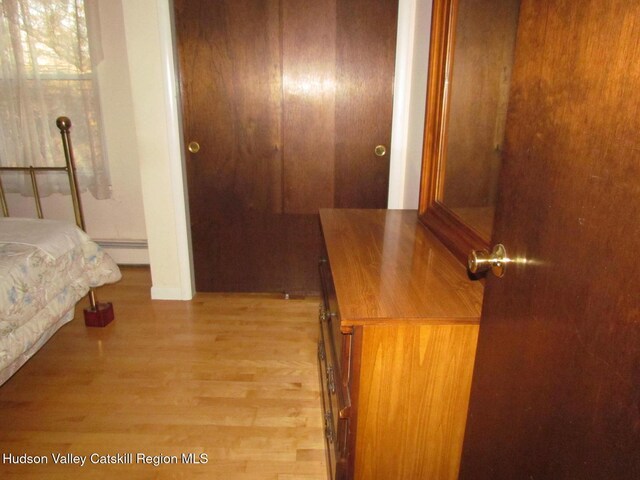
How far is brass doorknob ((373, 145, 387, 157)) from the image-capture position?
2.45 meters

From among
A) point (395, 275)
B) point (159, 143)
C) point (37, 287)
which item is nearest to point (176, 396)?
point (37, 287)

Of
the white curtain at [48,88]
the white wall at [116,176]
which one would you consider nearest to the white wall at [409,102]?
the white wall at [116,176]

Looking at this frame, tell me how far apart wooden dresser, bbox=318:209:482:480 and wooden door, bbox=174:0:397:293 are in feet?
4.97

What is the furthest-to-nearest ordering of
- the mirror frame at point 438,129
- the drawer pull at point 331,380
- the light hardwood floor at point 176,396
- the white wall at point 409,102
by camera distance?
the white wall at point 409,102
the light hardwood floor at point 176,396
the mirror frame at point 438,129
the drawer pull at point 331,380

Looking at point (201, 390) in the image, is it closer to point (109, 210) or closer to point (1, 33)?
point (109, 210)

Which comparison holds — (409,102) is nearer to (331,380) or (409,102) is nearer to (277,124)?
(277,124)

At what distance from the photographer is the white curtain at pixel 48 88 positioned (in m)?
2.48

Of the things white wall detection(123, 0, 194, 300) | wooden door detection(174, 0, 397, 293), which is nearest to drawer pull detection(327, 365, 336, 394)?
wooden door detection(174, 0, 397, 293)

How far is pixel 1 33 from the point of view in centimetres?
247

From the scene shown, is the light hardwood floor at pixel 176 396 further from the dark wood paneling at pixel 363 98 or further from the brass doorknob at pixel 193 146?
the brass doorknob at pixel 193 146

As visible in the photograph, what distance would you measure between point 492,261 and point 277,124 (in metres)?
1.87

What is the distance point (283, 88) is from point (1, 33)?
1694 mm

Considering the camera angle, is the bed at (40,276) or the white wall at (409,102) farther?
the white wall at (409,102)

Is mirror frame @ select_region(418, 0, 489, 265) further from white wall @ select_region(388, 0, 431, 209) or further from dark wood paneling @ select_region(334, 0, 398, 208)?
dark wood paneling @ select_region(334, 0, 398, 208)
